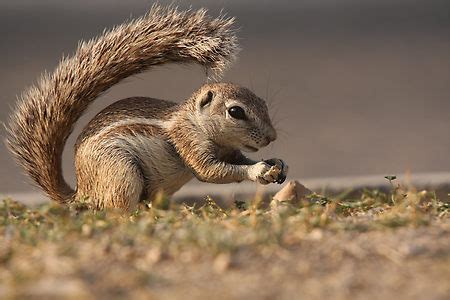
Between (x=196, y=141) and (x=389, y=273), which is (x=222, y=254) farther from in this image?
(x=196, y=141)

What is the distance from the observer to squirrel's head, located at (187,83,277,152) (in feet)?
15.1

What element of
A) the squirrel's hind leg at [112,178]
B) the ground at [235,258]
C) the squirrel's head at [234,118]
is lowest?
the ground at [235,258]

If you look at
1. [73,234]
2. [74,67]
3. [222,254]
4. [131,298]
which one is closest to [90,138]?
[74,67]

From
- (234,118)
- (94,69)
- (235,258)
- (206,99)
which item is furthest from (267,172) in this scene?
(235,258)

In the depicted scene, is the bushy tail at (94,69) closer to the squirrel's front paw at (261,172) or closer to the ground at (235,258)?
the squirrel's front paw at (261,172)

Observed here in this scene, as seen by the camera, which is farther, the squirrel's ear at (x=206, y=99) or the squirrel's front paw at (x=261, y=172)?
the squirrel's ear at (x=206, y=99)

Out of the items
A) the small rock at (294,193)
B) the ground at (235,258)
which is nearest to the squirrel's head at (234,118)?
the small rock at (294,193)

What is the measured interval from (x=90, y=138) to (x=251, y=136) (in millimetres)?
895

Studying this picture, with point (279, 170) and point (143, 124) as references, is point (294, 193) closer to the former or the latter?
point (279, 170)

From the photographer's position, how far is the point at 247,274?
8.81 ft

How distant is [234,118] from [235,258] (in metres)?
1.88

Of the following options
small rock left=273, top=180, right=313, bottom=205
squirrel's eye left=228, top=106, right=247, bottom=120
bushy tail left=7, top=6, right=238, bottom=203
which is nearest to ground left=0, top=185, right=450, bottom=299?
squirrel's eye left=228, top=106, right=247, bottom=120

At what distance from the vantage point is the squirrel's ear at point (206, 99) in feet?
15.5

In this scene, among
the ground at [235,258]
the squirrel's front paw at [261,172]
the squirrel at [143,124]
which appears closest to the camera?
the ground at [235,258]
